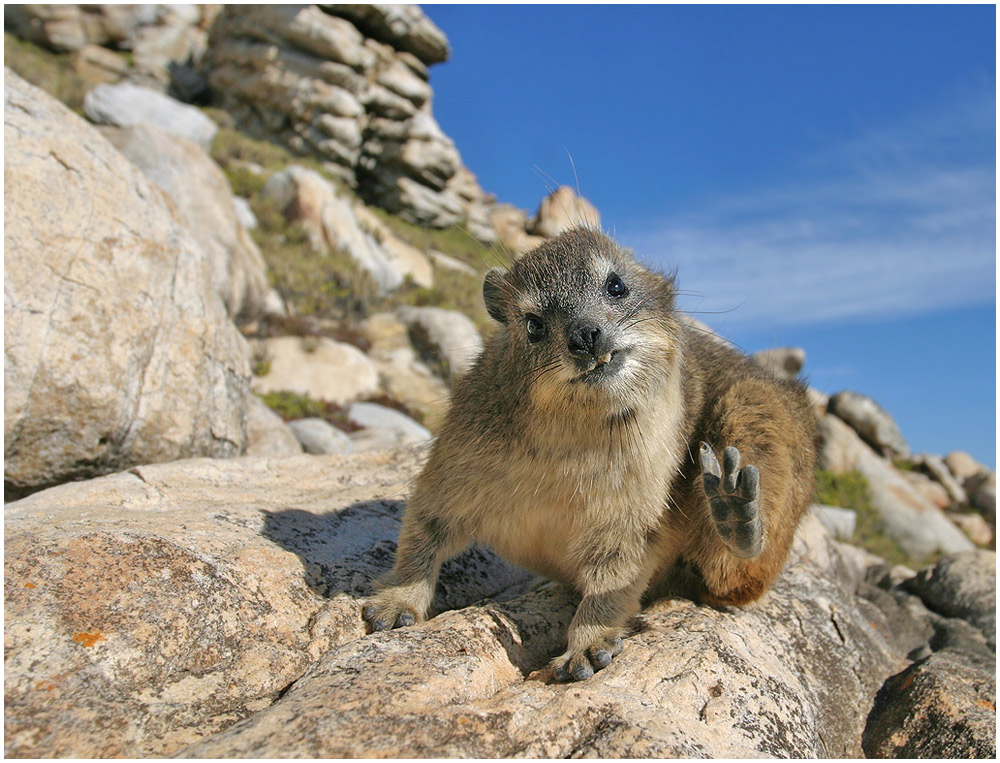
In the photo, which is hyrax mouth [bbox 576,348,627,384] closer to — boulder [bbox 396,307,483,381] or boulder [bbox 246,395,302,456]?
boulder [bbox 246,395,302,456]

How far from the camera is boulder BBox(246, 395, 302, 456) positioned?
955cm

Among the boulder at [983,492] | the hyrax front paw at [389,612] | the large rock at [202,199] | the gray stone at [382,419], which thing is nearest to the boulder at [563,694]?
the hyrax front paw at [389,612]

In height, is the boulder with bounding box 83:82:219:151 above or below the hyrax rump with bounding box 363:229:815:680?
above

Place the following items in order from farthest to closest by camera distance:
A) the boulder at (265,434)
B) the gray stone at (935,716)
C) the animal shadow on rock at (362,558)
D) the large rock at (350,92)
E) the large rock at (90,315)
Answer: the large rock at (350,92) → the boulder at (265,434) → the large rock at (90,315) → the gray stone at (935,716) → the animal shadow on rock at (362,558)

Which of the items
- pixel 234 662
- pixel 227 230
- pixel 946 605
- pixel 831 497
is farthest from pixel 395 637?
pixel 831 497

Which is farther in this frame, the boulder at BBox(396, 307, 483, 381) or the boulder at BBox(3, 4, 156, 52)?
the boulder at BBox(3, 4, 156, 52)

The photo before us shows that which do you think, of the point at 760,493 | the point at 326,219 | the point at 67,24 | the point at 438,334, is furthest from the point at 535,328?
the point at 67,24

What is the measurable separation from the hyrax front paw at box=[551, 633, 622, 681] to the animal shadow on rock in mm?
1086

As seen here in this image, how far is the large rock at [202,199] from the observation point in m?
15.5

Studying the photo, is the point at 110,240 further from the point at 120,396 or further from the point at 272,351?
the point at 272,351

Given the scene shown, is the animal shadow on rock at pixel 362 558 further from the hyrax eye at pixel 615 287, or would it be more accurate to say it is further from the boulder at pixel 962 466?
the boulder at pixel 962 466

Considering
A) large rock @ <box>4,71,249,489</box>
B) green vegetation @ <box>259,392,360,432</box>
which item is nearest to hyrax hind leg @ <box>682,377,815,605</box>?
large rock @ <box>4,71,249,489</box>

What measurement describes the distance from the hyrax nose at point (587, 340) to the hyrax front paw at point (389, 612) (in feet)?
6.12

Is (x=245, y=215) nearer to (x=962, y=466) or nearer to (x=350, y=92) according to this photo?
(x=350, y=92)
